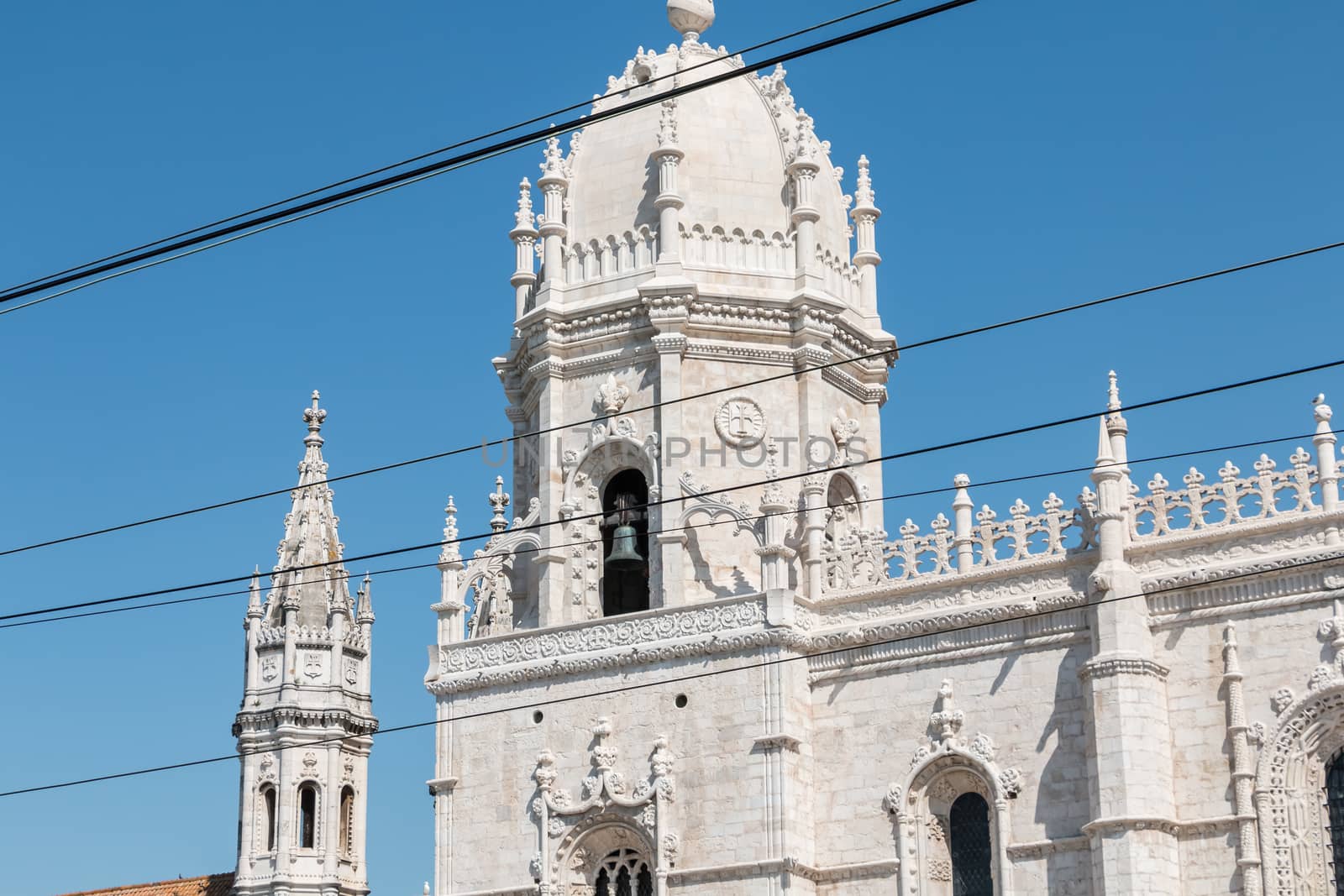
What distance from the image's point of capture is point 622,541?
38.9 meters

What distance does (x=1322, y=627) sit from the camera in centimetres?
3203

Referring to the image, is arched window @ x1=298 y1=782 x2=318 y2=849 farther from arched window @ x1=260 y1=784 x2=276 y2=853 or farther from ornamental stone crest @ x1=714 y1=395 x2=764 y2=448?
ornamental stone crest @ x1=714 y1=395 x2=764 y2=448

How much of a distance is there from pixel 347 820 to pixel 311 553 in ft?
19.0

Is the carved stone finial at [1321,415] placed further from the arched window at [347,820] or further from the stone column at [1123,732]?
the arched window at [347,820]

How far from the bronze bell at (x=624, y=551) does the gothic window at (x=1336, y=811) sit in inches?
483

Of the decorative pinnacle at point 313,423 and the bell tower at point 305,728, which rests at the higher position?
the decorative pinnacle at point 313,423

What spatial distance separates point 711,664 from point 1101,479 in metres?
6.87

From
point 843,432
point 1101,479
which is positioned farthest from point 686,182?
point 1101,479

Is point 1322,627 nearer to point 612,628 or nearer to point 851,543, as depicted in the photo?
point 851,543

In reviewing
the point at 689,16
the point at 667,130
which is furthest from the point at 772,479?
the point at 689,16

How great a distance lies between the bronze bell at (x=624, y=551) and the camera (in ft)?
127

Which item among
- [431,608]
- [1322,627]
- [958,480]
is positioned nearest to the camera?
[1322,627]

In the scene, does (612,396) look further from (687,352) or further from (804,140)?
(804,140)

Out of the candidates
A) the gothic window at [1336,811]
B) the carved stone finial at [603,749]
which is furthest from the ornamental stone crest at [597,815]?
the gothic window at [1336,811]
